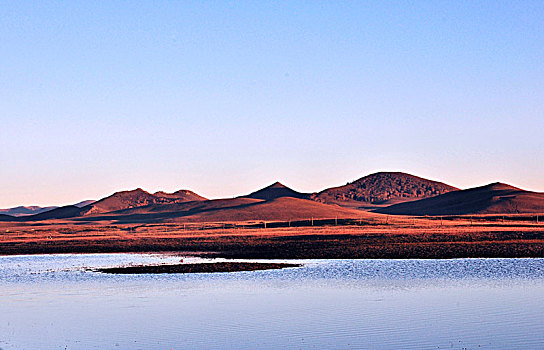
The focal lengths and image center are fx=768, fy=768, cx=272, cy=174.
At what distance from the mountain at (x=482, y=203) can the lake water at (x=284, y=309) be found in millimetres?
117148

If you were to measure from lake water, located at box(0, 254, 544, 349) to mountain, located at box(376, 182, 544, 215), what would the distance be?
384ft

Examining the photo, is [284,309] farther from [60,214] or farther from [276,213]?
[60,214]

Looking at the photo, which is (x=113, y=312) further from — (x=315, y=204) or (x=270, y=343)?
Result: (x=315, y=204)

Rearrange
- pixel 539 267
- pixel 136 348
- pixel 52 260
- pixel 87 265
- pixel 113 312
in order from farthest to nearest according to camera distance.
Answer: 1. pixel 52 260
2. pixel 87 265
3. pixel 539 267
4. pixel 113 312
5. pixel 136 348

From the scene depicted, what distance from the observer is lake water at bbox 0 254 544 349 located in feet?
66.7

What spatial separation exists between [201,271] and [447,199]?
497 ft

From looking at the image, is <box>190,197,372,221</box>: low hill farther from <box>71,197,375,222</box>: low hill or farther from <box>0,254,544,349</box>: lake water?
<box>0,254,544,349</box>: lake water

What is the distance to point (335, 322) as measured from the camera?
22922 mm

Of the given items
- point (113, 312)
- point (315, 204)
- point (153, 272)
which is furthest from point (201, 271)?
point (315, 204)

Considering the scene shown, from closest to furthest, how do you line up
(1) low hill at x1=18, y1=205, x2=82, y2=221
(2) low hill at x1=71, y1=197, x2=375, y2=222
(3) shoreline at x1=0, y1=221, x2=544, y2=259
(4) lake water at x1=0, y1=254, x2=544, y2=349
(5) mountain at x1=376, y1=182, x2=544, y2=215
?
(4) lake water at x1=0, y1=254, x2=544, y2=349
(3) shoreline at x1=0, y1=221, x2=544, y2=259
(2) low hill at x1=71, y1=197, x2=375, y2=222
(5) mountain at x1=376, y1=182, x2=544, y2=215
(1) low hill at x1=18, y1=205, x2=82, y2=221

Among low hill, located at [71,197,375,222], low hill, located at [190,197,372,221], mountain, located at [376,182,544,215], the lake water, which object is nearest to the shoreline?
the lake water

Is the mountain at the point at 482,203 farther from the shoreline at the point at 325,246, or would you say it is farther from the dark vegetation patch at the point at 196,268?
the dark vegetation patch at the point at 196,268

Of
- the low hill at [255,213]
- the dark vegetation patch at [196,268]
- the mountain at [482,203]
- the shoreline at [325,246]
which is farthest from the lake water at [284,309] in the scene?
the mountain at [482,203]

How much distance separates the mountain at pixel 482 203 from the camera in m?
154
